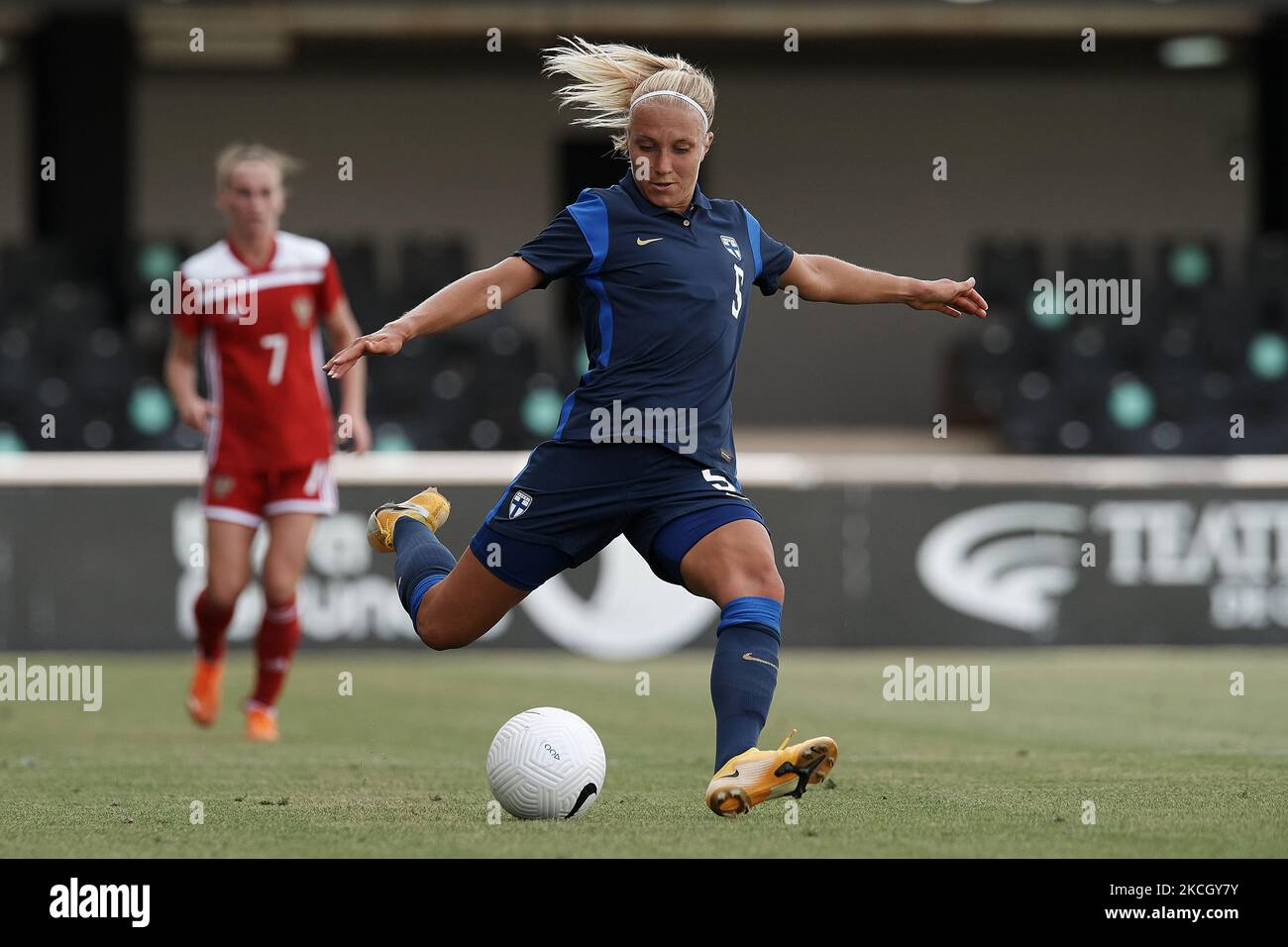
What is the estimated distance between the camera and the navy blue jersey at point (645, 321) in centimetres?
526

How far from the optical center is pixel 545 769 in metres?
5.20

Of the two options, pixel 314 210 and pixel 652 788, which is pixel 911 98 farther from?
pixel 652 788

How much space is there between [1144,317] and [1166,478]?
3.37 m

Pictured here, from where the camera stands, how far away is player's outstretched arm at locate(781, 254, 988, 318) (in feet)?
18.5

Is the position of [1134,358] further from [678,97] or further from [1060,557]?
[678,97]

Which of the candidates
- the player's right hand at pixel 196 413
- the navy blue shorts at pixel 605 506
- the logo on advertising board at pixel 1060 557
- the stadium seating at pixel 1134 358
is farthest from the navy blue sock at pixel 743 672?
the stadium seating at pixel 1134 358

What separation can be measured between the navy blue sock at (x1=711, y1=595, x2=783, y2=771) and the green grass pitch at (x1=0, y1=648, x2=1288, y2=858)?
23 centimetres

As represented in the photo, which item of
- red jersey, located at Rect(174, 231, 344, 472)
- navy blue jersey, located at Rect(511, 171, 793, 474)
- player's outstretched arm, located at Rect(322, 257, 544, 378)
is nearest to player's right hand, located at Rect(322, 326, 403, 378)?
player's outstretched arm, located at Rect(322, 257, 544, 378)

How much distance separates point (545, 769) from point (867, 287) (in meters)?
1.72

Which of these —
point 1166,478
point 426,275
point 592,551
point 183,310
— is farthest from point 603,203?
point 426,275

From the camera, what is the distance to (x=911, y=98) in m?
18.1

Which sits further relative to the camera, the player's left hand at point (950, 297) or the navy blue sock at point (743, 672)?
the player's left hand at point (950, 297)

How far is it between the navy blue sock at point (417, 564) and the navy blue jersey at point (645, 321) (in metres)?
0.77

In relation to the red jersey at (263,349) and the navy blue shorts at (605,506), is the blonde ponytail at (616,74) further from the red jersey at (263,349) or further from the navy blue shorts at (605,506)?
the red jersey at (263,349)
